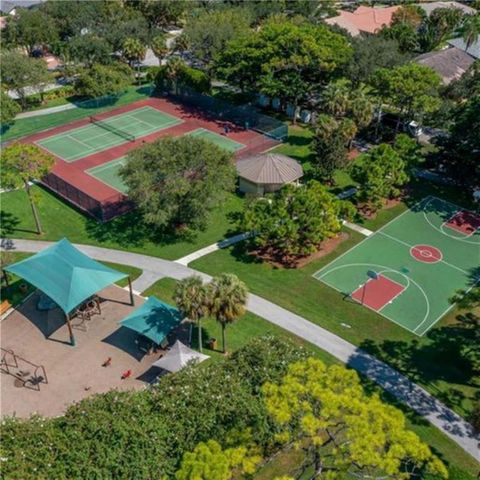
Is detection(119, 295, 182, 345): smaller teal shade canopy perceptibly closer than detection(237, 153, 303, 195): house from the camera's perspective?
Yes

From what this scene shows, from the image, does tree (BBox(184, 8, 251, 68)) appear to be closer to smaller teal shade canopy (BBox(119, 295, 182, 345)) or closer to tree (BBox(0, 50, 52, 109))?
tree (BBox(0, 50, 52, 109))

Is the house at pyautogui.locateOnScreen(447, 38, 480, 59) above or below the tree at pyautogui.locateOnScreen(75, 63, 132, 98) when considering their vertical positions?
below

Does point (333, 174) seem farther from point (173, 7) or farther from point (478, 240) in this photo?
point (173, 7)

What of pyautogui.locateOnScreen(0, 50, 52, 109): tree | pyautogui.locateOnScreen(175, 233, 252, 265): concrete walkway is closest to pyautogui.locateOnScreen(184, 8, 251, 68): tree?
pyautogui.locateOnScreen(0, 50, 52, 109): tree

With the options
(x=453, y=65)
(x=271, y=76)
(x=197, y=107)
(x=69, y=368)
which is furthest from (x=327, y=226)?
(x=453, y=65)

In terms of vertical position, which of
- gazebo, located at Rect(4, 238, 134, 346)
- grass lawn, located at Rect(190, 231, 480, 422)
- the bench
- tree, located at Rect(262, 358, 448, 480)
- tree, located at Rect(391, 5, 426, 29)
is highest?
tree, located at Rect(262, 358, 448, 480)

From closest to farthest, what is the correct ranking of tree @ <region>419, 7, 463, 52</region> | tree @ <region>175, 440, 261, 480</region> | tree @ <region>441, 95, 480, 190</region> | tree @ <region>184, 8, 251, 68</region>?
tree @ <region>175, 440, 261, 480</region>
tree @ <region>441, 95, 480, 190</region>
tree @ <region>184, 8, 251, 68</region>
tree @ <region>419, 7, 463, 52</region>

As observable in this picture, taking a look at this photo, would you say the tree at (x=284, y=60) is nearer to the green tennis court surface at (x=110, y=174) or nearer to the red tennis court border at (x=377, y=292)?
the green tennis court surface at (x=110, y=174)

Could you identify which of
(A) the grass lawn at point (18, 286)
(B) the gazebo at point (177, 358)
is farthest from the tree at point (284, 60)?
(B) the gazebo at point (177, 358)
